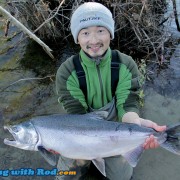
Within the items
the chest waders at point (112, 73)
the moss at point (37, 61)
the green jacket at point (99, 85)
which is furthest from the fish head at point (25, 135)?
the moss at point (37, 61)

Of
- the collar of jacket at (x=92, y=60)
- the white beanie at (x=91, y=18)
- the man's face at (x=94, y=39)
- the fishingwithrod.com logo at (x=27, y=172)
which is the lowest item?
the fishingwithrod.com logo at (x=27, y=172)

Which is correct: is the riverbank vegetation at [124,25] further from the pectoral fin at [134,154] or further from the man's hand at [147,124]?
the pectoral fin at [134,154]

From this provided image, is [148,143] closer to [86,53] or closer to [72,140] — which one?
[72,140]

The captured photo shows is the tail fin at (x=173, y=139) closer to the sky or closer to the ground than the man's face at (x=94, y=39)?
closer to the ground

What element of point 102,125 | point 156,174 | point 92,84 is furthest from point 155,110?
point 102,125

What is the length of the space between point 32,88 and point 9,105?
1.83 ft

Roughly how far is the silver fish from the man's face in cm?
67

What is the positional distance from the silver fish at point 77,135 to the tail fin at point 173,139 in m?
0.05

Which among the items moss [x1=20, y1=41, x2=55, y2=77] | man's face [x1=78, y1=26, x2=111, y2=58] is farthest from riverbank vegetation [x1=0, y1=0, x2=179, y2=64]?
man's face [x1=78, y1=26, x2=111, y2=58]

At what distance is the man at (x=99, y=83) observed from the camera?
9.73 feet

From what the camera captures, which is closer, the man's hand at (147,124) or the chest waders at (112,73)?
the man's hand at (147,124)

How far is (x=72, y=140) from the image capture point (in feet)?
8.80

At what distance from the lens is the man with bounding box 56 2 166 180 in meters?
2.96

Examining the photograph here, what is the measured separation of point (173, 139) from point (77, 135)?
0.83m
